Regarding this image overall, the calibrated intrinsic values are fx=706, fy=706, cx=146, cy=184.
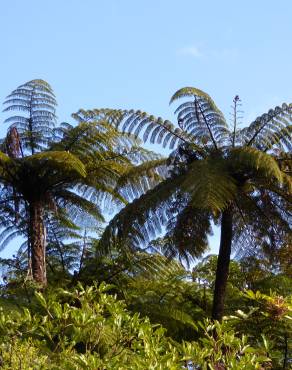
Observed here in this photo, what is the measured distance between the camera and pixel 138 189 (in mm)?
8719

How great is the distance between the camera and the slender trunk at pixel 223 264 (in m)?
7.33

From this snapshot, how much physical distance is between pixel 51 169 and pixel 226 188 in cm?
255

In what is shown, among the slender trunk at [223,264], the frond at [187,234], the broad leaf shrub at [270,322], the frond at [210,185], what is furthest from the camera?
the frond at [187,234]

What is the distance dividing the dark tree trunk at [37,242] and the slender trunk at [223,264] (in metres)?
2.03

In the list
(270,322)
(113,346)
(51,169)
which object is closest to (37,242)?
(51,169)

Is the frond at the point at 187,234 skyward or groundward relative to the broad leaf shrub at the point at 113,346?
skyward

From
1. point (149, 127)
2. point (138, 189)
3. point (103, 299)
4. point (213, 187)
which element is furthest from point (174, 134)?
point (103, 299)

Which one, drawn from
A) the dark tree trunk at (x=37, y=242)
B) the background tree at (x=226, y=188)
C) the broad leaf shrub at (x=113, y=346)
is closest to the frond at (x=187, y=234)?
the background tree at (x=226, y=188)

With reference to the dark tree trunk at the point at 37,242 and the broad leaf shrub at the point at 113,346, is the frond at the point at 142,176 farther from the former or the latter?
the broad leaf shrub at the point at 113,346

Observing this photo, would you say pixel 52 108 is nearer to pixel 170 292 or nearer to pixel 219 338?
pixel 170 292

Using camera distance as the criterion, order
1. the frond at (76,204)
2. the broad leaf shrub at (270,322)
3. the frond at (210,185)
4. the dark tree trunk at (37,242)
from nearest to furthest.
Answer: the broad leaf shrub at (270,322), the frond at (210,185), the dark tree trunk at (37,242), the frond at (76,204)

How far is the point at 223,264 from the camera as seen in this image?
7.61 m

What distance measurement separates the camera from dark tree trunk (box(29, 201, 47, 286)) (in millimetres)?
8289

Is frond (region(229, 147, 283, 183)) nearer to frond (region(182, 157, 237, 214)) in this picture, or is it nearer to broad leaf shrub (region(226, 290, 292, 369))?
frond (region(182, 157, 237, 214))
